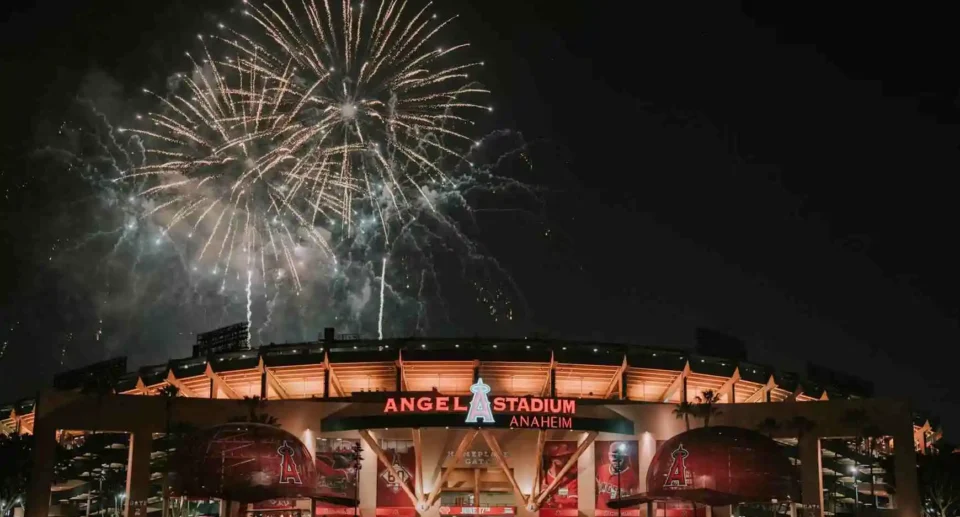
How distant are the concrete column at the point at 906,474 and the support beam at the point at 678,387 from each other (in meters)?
17.4

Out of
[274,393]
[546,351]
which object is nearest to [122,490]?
[274,393]

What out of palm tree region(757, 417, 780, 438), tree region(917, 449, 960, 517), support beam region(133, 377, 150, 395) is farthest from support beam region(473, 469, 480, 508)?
tree region(917, 449, 960, 517)

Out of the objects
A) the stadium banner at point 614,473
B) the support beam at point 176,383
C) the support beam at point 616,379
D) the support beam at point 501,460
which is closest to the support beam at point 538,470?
the support beam at point 501,460

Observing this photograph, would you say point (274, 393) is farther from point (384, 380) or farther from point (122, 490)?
point (122, 490)

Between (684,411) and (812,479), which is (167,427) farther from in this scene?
(812,479)

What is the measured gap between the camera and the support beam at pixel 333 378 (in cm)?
8419

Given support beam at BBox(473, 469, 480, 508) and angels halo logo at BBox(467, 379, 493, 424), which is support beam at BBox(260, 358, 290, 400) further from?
angels halo logo at BBox(467, 379, 493, 424)

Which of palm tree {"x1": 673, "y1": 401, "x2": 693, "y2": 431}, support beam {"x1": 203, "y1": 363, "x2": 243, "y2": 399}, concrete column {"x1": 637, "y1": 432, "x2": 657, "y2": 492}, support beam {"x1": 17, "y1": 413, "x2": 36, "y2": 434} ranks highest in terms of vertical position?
support beam {"x1": 203, "y1": 363, "x2": 243, "y2": 399}

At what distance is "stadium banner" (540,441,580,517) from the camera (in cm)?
7794

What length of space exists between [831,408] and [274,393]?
1878 inches

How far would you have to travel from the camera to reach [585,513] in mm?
77625

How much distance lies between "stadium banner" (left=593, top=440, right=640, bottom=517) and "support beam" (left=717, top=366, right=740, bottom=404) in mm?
16299

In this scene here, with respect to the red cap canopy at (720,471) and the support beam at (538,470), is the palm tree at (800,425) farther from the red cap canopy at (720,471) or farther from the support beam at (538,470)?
the support beam at (538,470)

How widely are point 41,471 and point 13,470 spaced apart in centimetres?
1155
